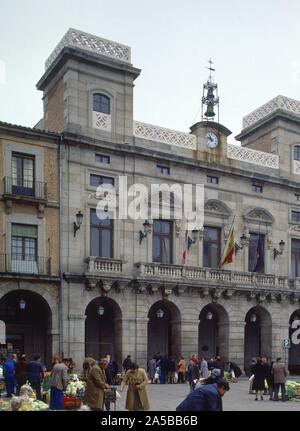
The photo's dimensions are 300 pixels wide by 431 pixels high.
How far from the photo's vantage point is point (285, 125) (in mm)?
40562

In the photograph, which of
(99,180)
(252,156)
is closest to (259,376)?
(99,180)

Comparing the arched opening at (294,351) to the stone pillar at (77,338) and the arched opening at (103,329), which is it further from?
the stone pillar at (77,338)

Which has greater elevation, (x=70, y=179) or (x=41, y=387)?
(x=70, y=179)

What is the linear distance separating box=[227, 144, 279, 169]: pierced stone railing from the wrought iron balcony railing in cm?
1250

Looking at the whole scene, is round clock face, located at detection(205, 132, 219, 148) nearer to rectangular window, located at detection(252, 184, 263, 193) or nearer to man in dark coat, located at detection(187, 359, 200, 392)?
rectangular window, located at detection(252, 184, 263, 193)

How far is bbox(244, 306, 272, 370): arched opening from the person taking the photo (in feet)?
125

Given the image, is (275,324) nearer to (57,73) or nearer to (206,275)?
(206,275)

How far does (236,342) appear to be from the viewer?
119 feet

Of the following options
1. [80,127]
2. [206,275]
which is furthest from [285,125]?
[80,127]

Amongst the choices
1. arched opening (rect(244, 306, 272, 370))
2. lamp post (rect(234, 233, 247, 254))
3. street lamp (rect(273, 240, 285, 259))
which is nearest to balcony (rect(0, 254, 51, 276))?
lamp post (rect(234, 233, 247, 254))

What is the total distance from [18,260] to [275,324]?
1683 cm

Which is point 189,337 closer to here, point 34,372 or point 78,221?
point 78,221
